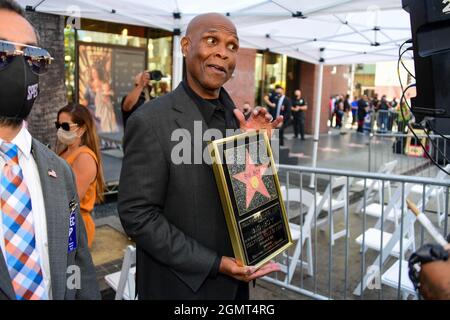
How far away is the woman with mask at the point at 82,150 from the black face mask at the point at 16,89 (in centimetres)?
190

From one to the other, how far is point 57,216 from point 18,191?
6.6 inches

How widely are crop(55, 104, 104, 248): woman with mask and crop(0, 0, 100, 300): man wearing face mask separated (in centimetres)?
167

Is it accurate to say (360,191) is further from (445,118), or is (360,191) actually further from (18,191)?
(18,191)

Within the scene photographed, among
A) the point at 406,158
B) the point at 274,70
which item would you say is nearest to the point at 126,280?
the point at 406,158

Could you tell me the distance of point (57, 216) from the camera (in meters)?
1.40

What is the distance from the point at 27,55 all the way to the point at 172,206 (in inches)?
34.9

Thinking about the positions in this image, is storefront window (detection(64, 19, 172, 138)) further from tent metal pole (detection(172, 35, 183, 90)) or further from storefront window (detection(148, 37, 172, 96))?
tent metal pole (detection(172, 35, 183, 90))

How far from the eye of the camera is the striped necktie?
1253 millimetres

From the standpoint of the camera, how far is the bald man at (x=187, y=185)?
1.74m

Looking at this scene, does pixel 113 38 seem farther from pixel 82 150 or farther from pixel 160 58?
pixel 82 150

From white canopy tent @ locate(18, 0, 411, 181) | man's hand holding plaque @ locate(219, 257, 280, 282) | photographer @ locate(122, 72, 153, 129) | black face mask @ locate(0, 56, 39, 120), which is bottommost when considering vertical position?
man's hand holding plaque @ locate(219, 257, 280, 282)

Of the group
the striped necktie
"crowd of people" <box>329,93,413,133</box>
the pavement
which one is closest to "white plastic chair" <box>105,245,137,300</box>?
the pavement

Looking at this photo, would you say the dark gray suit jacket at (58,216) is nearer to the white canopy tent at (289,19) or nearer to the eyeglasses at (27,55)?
the eyeglasses at (27,55)

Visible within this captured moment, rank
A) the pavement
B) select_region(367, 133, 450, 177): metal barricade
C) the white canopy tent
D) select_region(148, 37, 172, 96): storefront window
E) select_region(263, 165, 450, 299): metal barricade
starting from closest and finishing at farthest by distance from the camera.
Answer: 1. select_region(263, 165, 450, 299): metal barricade
2. the pavement
3. the white canopy tent
4. select_region(367, 133, 450, 177): metal barricade
5. select_region(148, 37, 172, 96): storefront window
